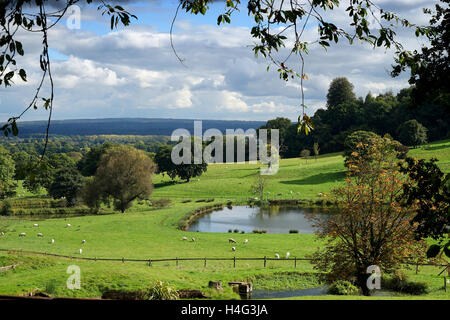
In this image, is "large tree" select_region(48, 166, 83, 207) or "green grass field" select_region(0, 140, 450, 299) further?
"large tree" select_region(48, 166, 83, 207)

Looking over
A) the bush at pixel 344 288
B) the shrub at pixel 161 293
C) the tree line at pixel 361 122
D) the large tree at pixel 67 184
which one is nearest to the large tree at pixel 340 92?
the tree line at pixel 361 122

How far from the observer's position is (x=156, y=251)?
38.7 m

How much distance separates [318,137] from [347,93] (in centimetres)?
2250

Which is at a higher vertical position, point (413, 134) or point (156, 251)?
point (413, 134)

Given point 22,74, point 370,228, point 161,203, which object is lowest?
point 161,203

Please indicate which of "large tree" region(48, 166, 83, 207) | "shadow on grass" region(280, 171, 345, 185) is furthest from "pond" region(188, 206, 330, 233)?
"large tree" region(48, 166, 83, 207)

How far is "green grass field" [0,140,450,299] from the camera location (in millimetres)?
23453

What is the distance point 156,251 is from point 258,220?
20231 mm

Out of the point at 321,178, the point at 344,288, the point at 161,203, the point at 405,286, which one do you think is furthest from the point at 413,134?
the point at 344,288

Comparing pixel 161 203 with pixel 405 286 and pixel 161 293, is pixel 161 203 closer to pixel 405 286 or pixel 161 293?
pixel 405 286

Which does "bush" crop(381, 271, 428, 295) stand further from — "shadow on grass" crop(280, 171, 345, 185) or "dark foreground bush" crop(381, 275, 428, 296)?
"shadow on grass" crop(280, 171, 345, 185)

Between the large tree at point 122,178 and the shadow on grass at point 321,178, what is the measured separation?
102 feet

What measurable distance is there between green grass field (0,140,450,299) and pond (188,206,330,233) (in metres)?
3.87

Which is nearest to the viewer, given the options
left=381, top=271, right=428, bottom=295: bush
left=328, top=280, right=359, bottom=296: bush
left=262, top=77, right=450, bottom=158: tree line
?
left=328, top=280, right=359, bottom=296: bush
